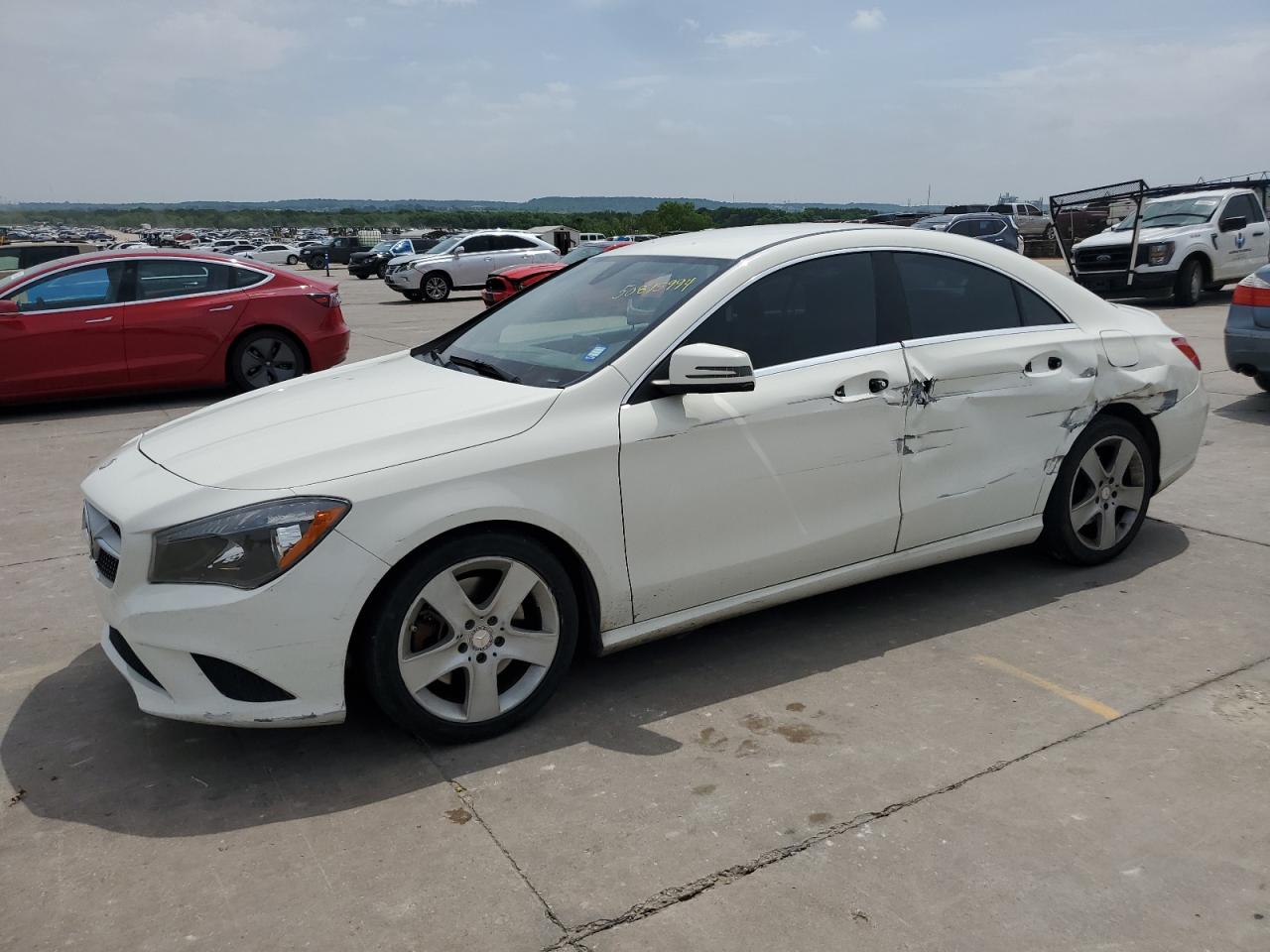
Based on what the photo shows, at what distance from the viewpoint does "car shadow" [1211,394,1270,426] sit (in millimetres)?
8266

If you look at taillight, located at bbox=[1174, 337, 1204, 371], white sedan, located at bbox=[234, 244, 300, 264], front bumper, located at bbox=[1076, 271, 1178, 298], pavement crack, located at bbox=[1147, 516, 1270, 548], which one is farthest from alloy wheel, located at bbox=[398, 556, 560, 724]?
white sedan, located at bbox=[234, 244, 300, 264]

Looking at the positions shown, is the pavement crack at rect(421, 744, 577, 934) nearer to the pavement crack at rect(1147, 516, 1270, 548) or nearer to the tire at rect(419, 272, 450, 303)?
the pavement crack at rect(1147, 516, 1270, 548)

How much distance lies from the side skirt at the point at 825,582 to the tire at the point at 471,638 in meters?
0.26

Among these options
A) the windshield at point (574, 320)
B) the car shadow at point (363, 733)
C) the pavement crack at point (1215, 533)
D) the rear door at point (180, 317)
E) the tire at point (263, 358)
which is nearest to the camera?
the car shadow at point (363, 733)

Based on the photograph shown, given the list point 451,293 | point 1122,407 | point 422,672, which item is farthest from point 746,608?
point 451,293

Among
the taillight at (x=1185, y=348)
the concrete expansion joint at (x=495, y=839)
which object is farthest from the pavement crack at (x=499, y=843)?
the taillight at (x=1185, y=348)

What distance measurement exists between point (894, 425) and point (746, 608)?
3.09 feet

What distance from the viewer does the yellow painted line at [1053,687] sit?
3631mm

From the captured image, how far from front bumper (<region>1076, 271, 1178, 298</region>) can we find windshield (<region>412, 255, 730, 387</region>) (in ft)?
46.6

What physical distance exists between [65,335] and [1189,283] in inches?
629

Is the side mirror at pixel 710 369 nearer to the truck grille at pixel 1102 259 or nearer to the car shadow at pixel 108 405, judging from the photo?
the car shadow at pixel 108 405

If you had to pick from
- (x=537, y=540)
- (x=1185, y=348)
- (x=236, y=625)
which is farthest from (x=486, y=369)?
(x=1185, y=348)

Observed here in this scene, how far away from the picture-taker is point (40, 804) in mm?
3205

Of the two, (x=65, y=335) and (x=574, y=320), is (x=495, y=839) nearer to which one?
(x=574, y=320)
